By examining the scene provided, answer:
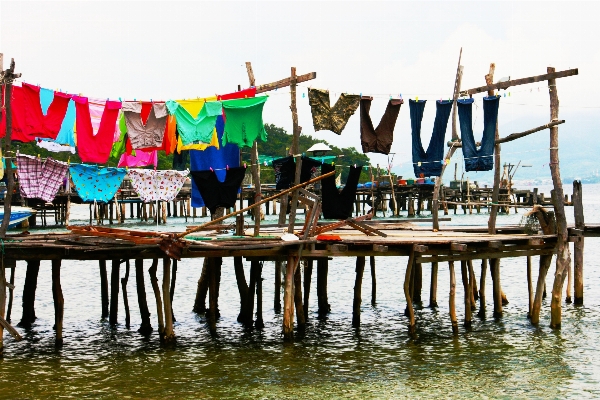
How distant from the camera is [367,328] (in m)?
15.0

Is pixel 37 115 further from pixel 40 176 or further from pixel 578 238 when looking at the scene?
pixel 578 238

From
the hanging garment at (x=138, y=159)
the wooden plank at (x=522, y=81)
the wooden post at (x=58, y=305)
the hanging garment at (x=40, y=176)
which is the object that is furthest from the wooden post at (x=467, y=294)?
the hanging garment at (x=40, y=176)

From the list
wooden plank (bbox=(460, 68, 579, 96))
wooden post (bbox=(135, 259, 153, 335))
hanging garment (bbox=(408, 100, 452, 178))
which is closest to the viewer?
wooden post (bbox=(135, 259, 153, 335))

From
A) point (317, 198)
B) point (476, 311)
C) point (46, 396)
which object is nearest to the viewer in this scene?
point (46, 396)

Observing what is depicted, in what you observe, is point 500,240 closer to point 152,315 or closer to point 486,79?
point 486,79

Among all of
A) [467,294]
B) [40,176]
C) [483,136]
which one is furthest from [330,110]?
[40,176]

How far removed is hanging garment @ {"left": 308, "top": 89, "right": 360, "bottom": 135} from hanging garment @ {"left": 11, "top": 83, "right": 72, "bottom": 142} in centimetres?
443

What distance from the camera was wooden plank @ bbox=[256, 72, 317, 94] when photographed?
1509 centimetres

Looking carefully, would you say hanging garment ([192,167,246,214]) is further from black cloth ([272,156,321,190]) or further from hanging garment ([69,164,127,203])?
hanging garment ([69,164,127,203])

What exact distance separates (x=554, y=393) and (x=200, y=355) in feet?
17.5

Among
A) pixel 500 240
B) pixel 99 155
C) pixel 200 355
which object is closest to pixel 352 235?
pixel 500 240

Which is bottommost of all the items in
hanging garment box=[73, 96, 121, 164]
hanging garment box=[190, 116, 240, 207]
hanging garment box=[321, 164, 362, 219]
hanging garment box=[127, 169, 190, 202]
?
hanging garment box=[321, 164, 362, 219]

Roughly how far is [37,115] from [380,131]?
646 centimetres

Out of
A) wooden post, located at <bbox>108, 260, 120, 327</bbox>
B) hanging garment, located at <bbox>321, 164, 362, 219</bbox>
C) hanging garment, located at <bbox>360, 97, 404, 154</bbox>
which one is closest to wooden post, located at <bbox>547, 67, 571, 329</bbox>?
hanging garment, located at <bbox>360, 97, 404, 154</bbox>
